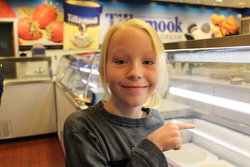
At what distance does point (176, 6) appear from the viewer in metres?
7.64

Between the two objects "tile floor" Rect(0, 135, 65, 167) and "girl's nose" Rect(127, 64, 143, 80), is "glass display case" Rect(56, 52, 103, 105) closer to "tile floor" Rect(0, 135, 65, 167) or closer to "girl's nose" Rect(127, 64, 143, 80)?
"tile floor" Rect(0, 135, 65, 167)

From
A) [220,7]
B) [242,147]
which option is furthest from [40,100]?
[220,7]

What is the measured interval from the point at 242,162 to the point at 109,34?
923mm

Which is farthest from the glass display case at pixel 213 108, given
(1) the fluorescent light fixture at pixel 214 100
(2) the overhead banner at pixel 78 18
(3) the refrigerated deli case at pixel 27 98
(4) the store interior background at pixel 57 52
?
(2) the overhead banner at pixel 78 18

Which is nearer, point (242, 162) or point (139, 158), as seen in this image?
point (139, 158)

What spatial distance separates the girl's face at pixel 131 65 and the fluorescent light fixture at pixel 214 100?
677 mm

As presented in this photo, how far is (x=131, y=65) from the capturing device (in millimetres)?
739

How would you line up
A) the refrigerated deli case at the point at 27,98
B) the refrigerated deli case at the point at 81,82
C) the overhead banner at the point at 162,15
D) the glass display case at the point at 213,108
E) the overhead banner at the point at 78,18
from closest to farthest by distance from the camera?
the glass display case at the point at 213,108 < the refrigerated deli case at the point at 81,82 < the refrigerated deli case at the point at 27,98 < the overhead banner at the point at 78,18 < the overhead banner at the point at 162,15

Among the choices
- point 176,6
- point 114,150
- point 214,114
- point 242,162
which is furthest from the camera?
point 176,6

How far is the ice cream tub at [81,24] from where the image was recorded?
21.1 ft

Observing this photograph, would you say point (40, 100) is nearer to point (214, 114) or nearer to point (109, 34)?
point (214, 114)

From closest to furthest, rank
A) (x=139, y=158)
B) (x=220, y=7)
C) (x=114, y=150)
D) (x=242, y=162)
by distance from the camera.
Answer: (x=139, y=158) < (x=114, y=150) < (x=242, y=162) < (x=220, y=7)

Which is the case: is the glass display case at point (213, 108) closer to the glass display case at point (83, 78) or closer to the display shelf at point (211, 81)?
the display shelf at point (211, 81)

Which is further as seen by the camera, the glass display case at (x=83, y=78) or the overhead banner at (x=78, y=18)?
the overhead banner at (x=78, y=18)
